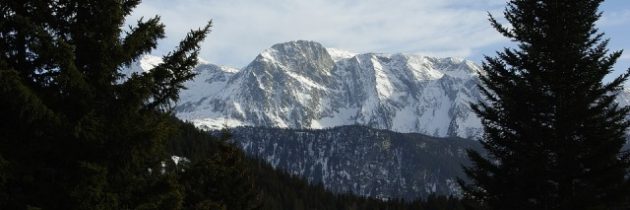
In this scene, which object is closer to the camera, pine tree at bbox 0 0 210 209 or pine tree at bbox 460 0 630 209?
pine tree at bbox 0 0 210 209

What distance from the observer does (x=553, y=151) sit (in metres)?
18.9

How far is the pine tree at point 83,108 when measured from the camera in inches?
407

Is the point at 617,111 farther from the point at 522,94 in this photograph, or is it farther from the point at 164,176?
the point at 164,176

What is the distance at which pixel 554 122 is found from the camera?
749 inches

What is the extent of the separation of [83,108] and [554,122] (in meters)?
14.2

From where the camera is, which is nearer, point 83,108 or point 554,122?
point 83,108

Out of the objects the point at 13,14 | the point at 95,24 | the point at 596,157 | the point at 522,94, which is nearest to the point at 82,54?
the point at 95,24

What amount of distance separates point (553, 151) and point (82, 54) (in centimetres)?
1422

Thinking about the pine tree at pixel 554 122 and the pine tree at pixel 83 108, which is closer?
the pine tree at pixel 83 108

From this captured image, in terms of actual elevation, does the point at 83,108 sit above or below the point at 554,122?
below

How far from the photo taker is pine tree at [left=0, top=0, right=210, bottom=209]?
407 inches

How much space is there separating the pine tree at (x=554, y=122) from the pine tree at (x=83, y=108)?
1161 cm

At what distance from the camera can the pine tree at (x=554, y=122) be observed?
18.5 meters

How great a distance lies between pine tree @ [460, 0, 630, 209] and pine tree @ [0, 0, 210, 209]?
1161 centimetres
